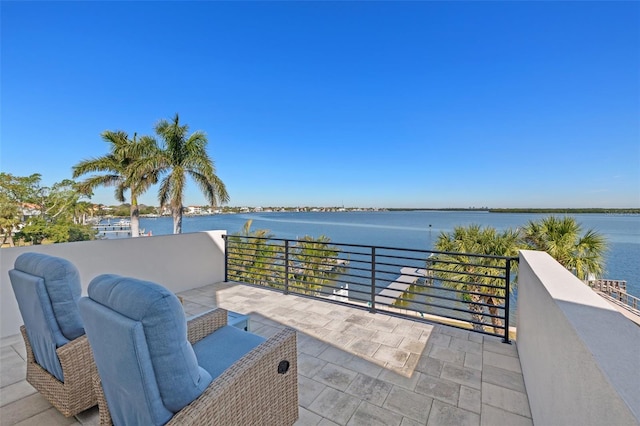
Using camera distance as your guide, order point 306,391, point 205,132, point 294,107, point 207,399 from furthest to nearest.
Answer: point 294,107
point 205,132
point 306,391
point 207,399

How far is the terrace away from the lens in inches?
33.3

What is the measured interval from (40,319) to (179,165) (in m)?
6.86

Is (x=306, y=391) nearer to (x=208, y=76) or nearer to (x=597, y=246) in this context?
(x=208, y=76)

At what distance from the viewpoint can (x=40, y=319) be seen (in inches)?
58.8

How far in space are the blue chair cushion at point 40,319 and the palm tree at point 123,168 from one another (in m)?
7.01

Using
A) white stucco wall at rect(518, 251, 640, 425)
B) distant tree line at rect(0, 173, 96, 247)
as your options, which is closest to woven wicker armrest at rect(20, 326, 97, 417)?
white stucco wall at rect(518, 251, 640, 425)

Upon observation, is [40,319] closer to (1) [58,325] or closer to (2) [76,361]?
(1) [58,325]

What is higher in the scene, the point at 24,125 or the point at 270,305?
the point at 24,125

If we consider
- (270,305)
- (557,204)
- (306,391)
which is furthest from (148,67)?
(557,204)

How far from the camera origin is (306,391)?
1932mm

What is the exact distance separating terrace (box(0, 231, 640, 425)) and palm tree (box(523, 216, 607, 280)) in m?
5.69

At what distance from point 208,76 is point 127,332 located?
724cm

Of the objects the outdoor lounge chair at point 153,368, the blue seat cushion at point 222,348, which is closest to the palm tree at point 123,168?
the blue seat cushion at point 222,348

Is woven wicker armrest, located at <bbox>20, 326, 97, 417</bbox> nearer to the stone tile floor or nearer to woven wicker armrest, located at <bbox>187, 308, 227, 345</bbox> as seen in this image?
the stone tile floor
